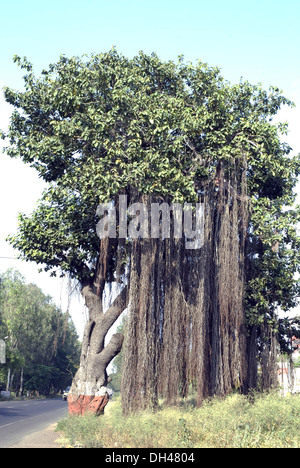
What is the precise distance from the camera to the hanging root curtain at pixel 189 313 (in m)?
18.2

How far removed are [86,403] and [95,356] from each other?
190 cm

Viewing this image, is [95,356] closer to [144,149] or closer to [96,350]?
[96,350]

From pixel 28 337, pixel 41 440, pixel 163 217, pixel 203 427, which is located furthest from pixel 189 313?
pixel 28 337

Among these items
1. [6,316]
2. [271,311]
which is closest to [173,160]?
[271,311]

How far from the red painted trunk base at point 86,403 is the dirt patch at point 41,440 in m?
1.18

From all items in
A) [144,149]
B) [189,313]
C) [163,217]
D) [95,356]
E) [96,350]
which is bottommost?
[95,356]

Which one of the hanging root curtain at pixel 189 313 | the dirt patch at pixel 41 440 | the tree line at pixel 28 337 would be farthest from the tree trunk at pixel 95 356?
the tree line at pixel 28 337

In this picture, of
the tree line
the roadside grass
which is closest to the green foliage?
the roadside grass

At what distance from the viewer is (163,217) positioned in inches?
748

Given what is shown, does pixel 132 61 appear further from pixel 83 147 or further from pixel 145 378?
pixel 145 378

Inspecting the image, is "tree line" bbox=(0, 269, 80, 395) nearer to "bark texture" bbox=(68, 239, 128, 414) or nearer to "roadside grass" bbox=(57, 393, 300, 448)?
"bark texture" bbox=(68, 239, 128, 414)

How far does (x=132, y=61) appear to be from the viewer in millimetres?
21312

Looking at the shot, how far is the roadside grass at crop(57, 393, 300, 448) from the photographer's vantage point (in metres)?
12.7

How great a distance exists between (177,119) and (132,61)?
3780mm
